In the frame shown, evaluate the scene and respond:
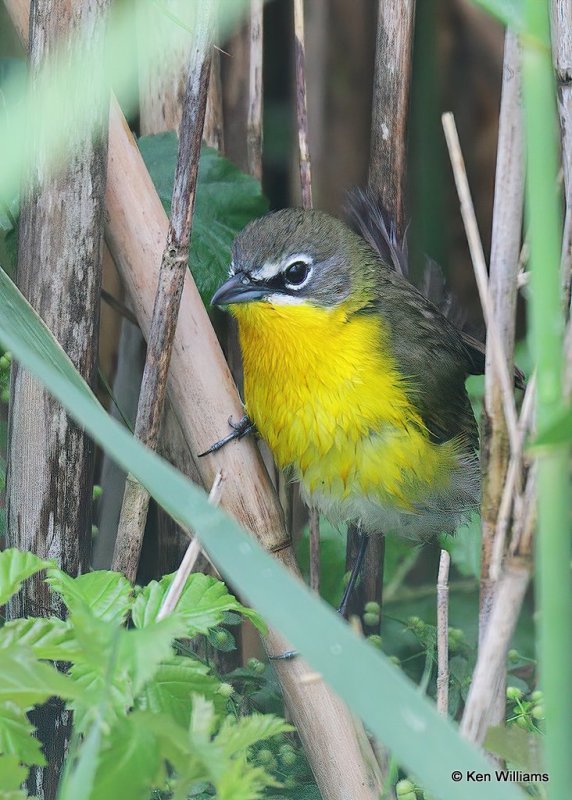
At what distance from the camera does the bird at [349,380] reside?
2457mm

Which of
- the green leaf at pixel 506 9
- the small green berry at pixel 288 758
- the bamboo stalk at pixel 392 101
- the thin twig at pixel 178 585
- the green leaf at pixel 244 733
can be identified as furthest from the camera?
the bamboo stalk at pixel 392 101

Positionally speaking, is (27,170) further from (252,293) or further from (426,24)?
(426,24)

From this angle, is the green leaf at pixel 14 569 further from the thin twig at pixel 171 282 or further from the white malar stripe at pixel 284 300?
the white malar stripe at pixel 284 300

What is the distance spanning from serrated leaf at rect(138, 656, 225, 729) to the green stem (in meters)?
0.60

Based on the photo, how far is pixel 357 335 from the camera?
258 cm

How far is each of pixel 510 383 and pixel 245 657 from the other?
5.42 feet

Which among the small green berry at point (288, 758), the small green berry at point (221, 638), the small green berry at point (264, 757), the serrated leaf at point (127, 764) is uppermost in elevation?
the serrated leaf at point (127, 764)

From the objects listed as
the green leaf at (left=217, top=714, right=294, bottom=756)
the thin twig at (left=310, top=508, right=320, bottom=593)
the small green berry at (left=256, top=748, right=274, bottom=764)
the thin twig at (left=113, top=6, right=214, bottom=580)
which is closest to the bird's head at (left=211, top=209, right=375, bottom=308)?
the thin twig at (left=113, top=6, right=214, bottom=580)

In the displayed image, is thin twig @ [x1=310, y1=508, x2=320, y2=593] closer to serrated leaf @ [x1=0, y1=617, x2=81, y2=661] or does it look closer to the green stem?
serrated leaf @ [x1=0, y1=617, x2=81, y2=661]

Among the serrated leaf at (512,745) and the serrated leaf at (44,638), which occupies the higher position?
the serrated leaf at (44,638)

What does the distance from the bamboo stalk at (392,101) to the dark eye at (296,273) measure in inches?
12.7

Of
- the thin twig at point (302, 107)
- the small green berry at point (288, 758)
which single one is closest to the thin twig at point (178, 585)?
the small green berry at point (288, 758)

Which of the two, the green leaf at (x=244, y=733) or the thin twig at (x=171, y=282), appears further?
the thin twig at (x=171, y=282)

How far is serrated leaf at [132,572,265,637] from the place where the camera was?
148cm
